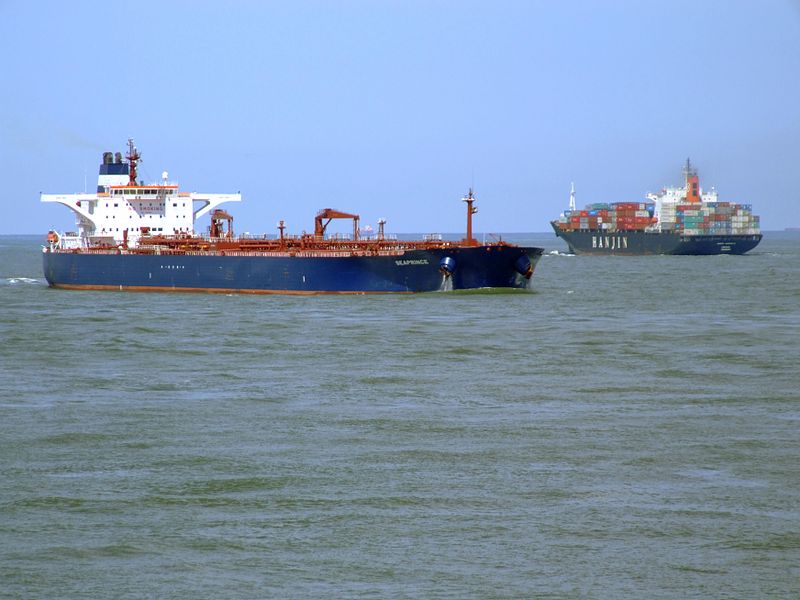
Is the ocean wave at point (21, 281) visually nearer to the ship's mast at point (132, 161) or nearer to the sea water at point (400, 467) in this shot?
the ship's mast at point (132, 161)

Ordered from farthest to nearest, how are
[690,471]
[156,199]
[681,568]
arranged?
[156,199] < [690,471] < [681,568]

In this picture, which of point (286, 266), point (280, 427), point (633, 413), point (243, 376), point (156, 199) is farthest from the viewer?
point (156, 199)

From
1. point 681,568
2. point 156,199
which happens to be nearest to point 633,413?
point 681,568

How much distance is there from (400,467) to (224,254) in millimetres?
39035

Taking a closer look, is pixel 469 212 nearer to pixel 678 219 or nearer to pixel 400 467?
pixel 400 467

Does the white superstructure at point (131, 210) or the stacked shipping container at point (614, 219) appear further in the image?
the stacked shipping container at point (614, 219)

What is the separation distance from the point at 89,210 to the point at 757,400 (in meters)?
48.9

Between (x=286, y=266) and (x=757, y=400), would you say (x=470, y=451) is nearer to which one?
(x=757, y=400)

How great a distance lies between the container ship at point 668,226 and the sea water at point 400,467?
95.5 metres

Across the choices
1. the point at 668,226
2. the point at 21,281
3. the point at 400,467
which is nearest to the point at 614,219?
the point at 668,226

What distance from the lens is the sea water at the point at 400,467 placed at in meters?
13.0

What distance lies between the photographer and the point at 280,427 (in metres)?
20.4

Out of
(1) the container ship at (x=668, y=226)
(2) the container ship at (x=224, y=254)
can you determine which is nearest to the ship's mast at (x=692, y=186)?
(1) the container ship at (x=668, y=226)

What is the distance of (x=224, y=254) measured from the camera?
55.4 m
